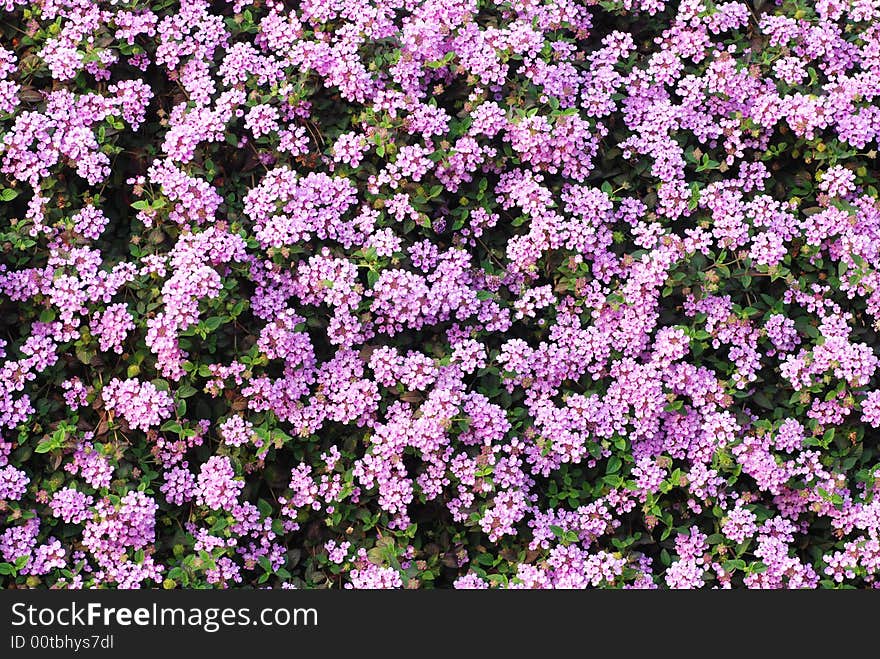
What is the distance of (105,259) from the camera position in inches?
176

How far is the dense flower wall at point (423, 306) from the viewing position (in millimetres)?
4234

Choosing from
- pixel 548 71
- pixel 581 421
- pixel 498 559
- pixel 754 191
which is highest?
pixel 548 71

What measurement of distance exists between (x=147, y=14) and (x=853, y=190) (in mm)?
3348

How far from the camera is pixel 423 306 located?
4.33m

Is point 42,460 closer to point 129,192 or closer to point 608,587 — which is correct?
point 129,192

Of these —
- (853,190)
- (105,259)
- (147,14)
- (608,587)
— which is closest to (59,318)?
(105,259)

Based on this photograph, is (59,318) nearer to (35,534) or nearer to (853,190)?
(35,534)

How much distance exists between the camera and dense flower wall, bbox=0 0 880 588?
13.9ft

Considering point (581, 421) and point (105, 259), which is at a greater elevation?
point (105, 259)

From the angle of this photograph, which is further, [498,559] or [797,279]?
[797,279]

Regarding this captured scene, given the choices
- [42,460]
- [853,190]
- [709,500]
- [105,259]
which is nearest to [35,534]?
[42,460]

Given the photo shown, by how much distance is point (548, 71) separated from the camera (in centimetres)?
457

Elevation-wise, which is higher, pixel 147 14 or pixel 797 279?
pixel 147 14

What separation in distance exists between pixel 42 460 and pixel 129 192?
1259 millimetres
